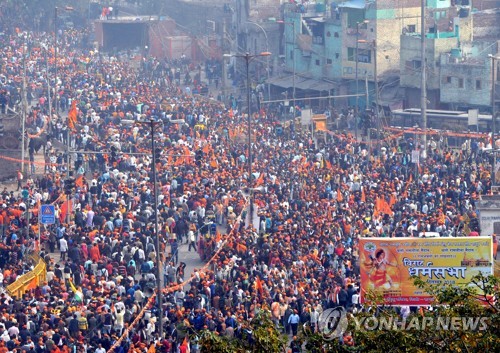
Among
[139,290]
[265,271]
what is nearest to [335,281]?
[265,271]

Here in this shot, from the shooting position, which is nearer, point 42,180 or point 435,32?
point 42,180

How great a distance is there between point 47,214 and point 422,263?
12.6 m

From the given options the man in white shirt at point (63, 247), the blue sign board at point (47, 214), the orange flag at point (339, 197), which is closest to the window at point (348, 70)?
the orange flag at point (339, 197)

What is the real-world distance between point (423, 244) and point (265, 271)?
5472 millimetres

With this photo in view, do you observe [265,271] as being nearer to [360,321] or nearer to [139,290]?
[139,290]

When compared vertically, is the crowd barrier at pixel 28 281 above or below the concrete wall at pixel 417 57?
below

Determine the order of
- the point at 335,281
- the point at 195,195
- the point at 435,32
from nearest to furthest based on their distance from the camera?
1. the point at 335,281
2. the point at 195,195
3. the point at 435,32

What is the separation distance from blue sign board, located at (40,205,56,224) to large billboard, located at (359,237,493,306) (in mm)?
11686

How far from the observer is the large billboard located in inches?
1209

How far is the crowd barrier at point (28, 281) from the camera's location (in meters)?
34.8

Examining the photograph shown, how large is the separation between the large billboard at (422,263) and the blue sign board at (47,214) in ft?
38.3

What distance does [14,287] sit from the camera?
34844 mm

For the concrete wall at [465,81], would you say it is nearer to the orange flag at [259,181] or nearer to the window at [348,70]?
the window at [348,70]

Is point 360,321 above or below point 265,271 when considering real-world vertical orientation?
above
